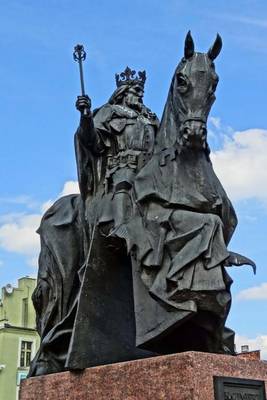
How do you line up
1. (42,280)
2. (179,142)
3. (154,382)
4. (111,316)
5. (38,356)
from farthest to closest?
(42,280), (38,356), (111,316), (179,142), (154,382)

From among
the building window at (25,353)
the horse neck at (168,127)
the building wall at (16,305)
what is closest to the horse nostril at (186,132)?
the horse neck at (168,127)

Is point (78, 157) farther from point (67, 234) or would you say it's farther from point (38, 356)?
point (38, 356)

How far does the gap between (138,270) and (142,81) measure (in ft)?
9.87

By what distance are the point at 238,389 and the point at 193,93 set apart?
108 inches

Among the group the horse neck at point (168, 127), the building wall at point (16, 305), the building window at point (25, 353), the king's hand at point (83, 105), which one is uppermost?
the building wall at point (16, 305)

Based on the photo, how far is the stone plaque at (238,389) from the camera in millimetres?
5520

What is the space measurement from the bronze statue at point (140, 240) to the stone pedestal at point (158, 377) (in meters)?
0.28

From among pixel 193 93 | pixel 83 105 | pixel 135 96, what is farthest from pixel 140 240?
pixel 135 96

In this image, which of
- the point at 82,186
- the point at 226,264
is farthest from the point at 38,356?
the point at 226,264

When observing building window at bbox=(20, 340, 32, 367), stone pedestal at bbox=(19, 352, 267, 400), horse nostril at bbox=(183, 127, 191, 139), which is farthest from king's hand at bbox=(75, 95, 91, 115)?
building window at bbox=(20, 340, 32, 367)

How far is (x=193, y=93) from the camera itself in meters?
6.57

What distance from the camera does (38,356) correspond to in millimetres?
7637

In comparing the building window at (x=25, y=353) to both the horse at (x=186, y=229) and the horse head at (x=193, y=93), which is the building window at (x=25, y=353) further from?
the horse head at (x=193, y=93)

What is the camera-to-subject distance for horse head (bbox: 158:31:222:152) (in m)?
6.53
